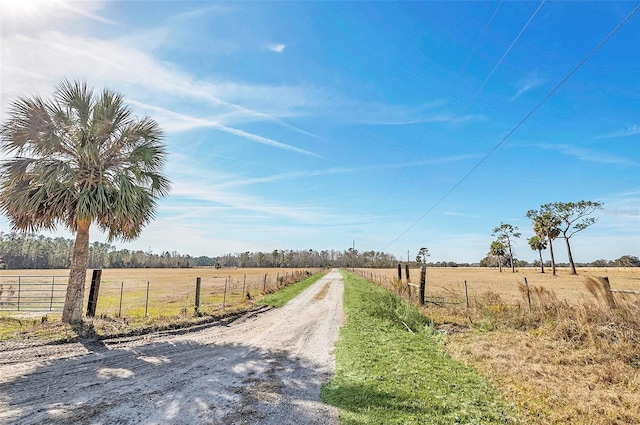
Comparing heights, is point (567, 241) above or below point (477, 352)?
above

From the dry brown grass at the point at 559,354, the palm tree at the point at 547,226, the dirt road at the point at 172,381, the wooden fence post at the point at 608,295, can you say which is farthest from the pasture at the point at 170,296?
the palm tree at the point at 547,226

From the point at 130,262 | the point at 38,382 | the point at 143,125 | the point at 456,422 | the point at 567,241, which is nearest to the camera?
the point at 456,422

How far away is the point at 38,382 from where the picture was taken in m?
5.51

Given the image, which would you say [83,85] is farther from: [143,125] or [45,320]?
[45,320]

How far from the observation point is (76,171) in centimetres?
1043

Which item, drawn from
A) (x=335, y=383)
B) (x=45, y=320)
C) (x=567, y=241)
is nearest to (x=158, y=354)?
(x=335, y=383)

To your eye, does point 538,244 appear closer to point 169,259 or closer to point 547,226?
point 547,226

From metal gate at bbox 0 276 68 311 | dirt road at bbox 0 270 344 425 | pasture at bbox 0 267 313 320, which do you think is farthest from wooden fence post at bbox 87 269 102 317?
dirt road at bbox 0 270 344 425

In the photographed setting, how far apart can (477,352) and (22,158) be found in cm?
1519

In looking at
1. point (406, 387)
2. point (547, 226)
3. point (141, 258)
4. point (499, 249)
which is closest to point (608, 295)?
point (406, 387)

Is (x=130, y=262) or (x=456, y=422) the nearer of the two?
(x=456, y=422)

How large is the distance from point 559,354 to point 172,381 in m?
8.61

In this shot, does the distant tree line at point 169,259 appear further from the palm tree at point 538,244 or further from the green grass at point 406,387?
the green grass at point 406,387

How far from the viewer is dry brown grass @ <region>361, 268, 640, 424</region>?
470 centimetres
